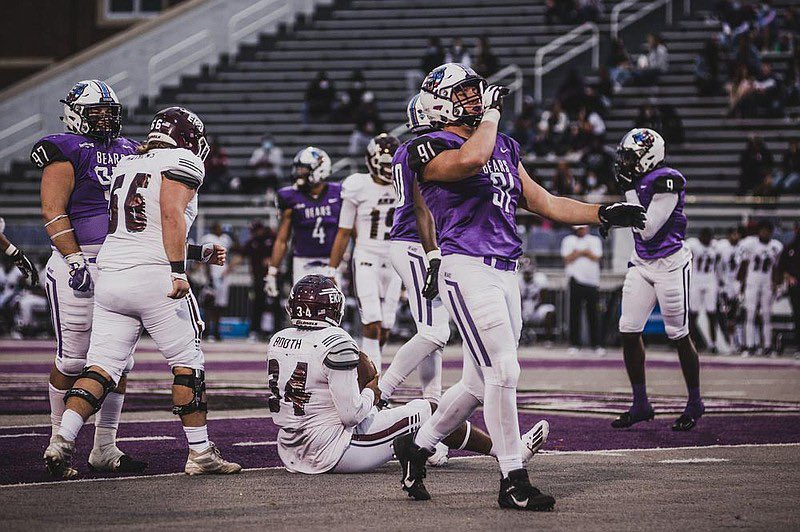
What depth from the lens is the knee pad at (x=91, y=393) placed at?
7.37m

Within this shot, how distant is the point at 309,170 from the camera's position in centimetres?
1324

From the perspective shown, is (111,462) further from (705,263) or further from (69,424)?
(705,263)

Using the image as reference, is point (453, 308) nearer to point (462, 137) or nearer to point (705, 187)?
point (462, 137)

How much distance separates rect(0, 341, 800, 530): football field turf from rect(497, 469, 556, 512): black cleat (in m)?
0.08

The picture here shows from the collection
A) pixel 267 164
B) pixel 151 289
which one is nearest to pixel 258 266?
pixel 267 164

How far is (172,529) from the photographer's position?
5898mm

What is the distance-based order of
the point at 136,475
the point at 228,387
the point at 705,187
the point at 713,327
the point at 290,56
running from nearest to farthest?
1. the point at 136,475
2. the point at 228,387
3. the point at 713,327
4. the point at 705,187
5. the point at 290,56

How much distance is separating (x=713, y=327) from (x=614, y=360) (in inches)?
137

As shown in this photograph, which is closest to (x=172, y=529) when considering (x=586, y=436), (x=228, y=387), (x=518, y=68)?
(x=586, y=436)

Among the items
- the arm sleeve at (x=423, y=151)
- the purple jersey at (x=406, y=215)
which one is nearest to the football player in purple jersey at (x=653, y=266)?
the purple jersey at (x=406, y=215)

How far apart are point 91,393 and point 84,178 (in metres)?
1.48

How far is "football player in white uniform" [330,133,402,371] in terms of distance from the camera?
1192 cm

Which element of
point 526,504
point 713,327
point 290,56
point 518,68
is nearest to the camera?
point 526,504

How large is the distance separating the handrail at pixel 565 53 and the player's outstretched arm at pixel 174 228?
22.5 metres
